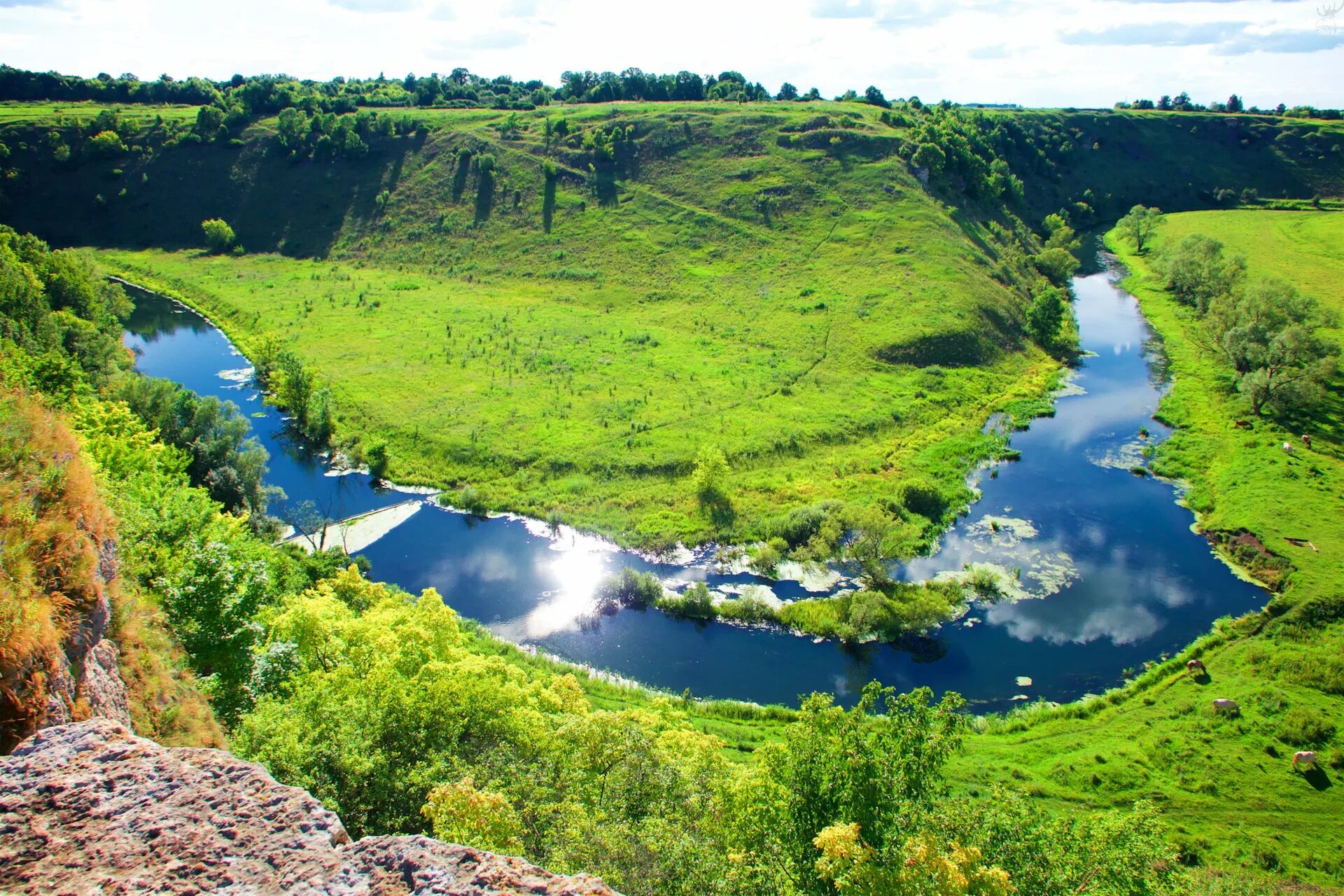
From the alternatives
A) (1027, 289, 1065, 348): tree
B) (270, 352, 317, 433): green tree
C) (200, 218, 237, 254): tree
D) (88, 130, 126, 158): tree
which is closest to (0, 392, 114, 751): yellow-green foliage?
(270, 352, 317, 433): green tree

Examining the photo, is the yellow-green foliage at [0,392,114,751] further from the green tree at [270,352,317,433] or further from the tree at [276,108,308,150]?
the tree at [276,108,308,150]

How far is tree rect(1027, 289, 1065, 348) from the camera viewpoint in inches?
3477

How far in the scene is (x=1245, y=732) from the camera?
3453 centimetres

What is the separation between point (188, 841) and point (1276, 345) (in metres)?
90.3

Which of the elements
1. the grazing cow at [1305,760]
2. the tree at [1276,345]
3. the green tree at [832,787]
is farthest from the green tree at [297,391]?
the tree at [1276,345]

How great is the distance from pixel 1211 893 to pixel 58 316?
82744 mm

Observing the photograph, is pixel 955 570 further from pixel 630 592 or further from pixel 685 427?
pixel 685 427

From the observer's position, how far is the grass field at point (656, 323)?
60.8 m

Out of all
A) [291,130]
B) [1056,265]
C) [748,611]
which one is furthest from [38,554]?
[291,130]

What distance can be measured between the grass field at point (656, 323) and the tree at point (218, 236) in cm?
316

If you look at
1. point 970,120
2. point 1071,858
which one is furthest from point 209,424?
point 970,120

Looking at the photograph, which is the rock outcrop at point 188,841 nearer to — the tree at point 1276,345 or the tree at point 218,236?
the tree at point 1276,345

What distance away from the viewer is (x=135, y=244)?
12369 cm

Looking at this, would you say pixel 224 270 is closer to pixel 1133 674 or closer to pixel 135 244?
pixel 135 244
